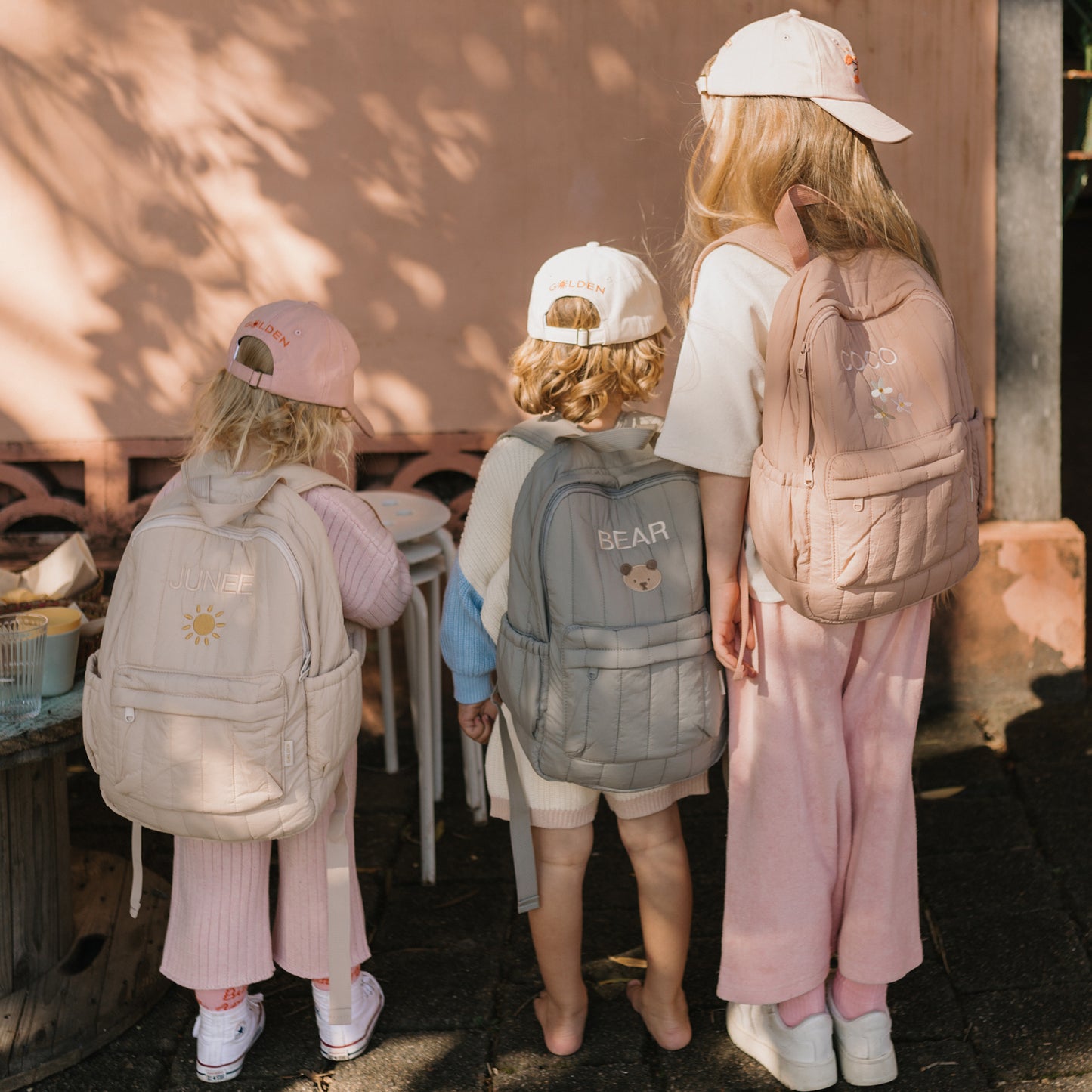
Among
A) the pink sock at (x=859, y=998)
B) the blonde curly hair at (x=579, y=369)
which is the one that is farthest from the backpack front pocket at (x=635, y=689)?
the pink sock at (x=859, y=998)

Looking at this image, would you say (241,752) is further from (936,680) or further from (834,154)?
(936,680)

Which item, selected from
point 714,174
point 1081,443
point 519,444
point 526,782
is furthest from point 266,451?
point 1081,443

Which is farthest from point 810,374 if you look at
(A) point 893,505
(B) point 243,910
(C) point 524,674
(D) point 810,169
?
(B) point 243,910

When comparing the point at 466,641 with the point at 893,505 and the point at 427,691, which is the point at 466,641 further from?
the point at 427,691

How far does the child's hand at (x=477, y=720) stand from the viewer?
2.82 m

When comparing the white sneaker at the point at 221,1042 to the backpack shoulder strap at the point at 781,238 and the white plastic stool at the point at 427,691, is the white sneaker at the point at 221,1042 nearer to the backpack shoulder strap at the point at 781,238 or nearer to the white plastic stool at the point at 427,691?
the white plastic stool at the point at 427,691

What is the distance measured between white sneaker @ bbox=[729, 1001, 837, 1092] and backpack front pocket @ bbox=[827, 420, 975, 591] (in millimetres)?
987

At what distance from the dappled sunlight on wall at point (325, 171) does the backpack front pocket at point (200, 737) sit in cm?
197

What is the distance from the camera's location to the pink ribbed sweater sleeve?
276 centimetres

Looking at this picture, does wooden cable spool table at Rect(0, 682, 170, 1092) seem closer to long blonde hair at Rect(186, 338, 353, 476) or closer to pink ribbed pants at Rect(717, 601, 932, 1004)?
long blonde hair at Rect(186, 338, 353, 476)

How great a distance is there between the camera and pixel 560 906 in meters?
2.79

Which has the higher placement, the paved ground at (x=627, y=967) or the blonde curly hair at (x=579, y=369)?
the blonde curly hair at (x=579, y=369)

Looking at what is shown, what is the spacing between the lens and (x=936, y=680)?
468 centimetres

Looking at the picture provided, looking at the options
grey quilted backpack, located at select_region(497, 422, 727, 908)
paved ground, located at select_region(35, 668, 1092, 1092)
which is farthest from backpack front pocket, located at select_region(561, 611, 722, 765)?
paved ground, located at select_region(35, 668, 1092, 1092)
